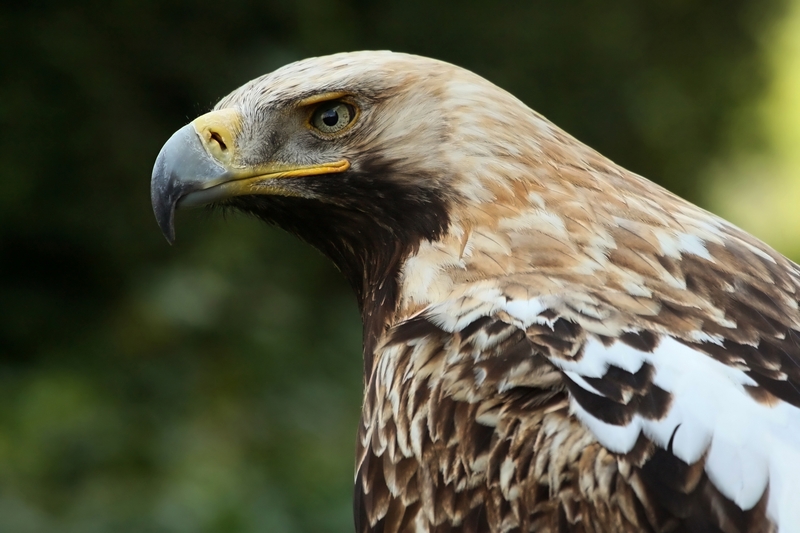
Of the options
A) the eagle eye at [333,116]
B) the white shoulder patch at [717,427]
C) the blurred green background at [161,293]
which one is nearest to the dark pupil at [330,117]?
the eagle eye at [333,116]

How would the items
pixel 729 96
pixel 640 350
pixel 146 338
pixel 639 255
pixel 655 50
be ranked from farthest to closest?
pixel 729 96 < pixel 655 50 < pixel 146 338 < pixel 639 255 < pixel 640 350

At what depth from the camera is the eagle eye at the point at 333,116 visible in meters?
2.57

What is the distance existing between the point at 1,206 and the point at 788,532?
481cm

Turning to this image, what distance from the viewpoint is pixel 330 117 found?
2588 millimetres

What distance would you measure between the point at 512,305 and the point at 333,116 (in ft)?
2.44

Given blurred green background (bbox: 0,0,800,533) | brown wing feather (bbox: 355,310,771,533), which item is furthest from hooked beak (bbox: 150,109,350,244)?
blurred green background (bbox: 0,0,800,533)

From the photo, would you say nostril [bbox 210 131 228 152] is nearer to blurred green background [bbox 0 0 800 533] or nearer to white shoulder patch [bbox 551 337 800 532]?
white shoulder patch [bbox 551 337 800 532]

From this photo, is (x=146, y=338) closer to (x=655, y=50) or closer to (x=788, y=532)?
(x=788, y=532)

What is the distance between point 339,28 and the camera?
6066mm

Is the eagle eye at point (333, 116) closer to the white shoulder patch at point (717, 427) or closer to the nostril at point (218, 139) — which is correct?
the nostril at point (218, 139)

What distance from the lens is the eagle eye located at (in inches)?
101

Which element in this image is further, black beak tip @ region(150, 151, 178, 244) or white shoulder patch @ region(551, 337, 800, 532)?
black beak tip @ region(150, 151, 178, 244)

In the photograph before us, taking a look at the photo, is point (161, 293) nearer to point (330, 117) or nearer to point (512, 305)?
point (330, 117)

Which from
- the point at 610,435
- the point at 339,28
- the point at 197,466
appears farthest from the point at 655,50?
the point at 610,435
